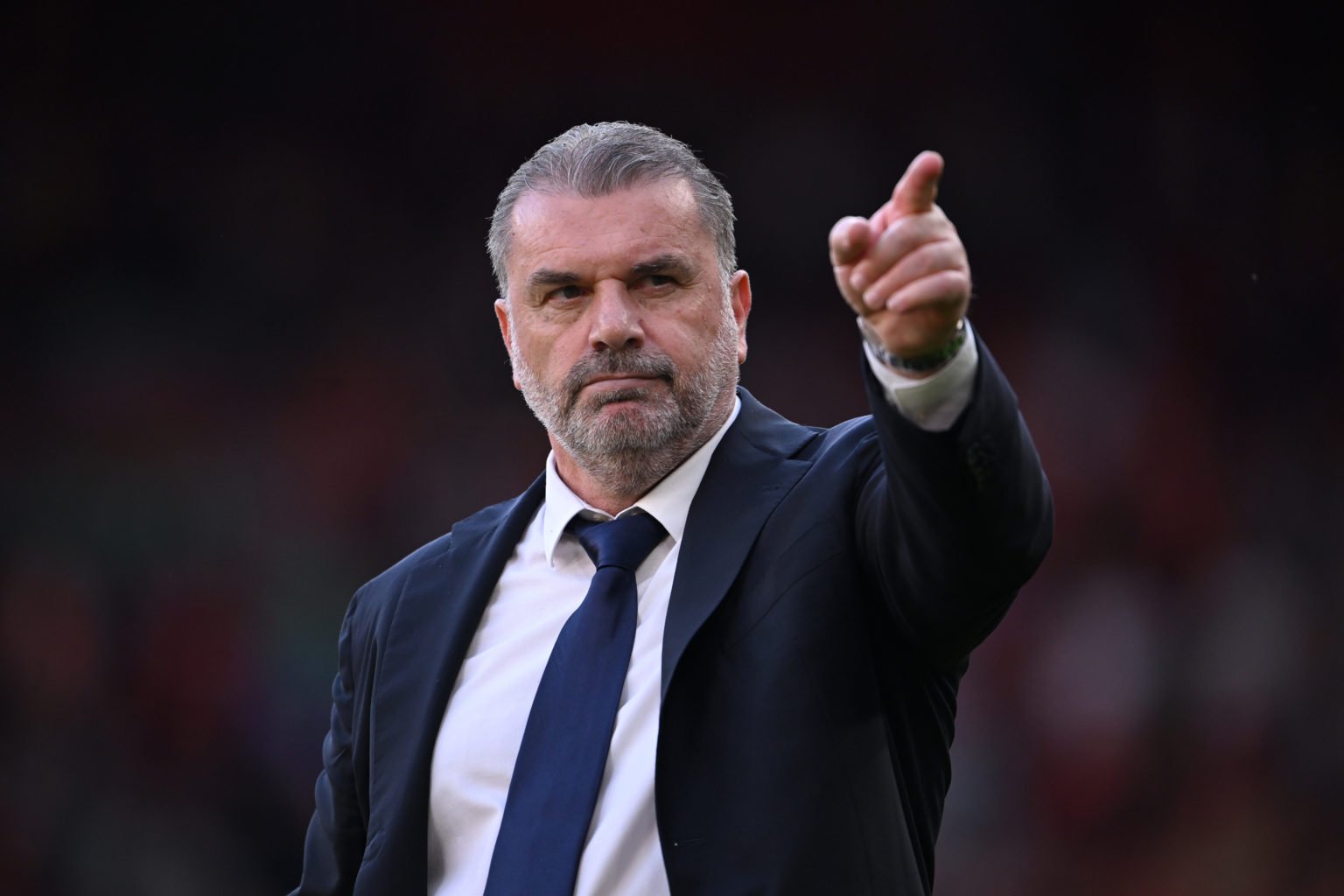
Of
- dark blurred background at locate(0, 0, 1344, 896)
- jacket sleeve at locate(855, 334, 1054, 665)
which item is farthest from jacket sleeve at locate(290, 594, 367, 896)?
dark blurred background at locate(0, 0, 1344, 896)

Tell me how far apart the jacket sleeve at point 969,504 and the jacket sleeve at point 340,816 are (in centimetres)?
71

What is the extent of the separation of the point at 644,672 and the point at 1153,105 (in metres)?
2.59

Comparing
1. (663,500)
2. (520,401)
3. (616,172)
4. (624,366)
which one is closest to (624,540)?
(663,500)

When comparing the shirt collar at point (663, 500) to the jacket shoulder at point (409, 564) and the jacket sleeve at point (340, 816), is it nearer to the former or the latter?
the jacket shoulder at point (409, 564)

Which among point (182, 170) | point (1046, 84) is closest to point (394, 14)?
point (182, 170)

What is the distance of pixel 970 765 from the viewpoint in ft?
10.7

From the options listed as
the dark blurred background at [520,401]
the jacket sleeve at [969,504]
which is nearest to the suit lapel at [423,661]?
the jacket sleeve at [969,504]

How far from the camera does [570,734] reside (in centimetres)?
131

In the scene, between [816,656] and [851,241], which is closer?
[851,241]

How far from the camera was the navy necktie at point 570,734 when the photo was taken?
125 cm

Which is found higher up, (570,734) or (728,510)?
(728,510)

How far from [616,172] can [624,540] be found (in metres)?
0.40

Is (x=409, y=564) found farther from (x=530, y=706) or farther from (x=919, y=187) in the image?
(x=919, y=187)

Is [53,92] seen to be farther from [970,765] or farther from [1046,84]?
[970,765]
